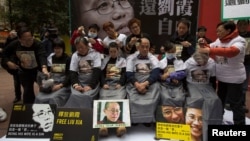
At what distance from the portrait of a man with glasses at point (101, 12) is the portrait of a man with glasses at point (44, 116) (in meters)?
2.47

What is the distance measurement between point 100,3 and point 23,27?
75.4 inches

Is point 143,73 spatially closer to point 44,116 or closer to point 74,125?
point 74,125

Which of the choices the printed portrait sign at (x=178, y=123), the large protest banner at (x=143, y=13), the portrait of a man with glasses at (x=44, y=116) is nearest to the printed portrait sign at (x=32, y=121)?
the portrait of a man with glasses at (x=44, y=116)

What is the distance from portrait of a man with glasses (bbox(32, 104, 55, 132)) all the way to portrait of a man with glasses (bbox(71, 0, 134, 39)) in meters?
2.47

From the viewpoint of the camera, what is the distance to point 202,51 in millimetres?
2988

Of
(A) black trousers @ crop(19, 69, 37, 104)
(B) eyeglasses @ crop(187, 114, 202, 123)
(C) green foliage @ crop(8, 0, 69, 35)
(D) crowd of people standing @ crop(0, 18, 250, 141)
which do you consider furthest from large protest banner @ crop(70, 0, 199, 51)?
(C) green foliage @ crop(8, 0, 69, 35)

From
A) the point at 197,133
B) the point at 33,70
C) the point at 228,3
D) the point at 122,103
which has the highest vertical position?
the point at 228,3

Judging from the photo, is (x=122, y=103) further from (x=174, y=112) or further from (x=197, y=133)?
(x=197, y=133)

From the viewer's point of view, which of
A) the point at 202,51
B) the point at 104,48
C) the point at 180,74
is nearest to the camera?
the point at 202,51

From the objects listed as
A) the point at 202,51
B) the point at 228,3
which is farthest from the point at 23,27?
the point at 228,3

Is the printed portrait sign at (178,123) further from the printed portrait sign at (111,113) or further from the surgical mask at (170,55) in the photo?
the surgical mask at (170,55)

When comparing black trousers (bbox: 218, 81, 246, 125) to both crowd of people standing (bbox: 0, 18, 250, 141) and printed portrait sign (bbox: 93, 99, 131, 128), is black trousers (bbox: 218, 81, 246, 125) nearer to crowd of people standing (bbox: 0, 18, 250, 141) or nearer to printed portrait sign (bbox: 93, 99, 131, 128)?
crowd of people standing (bbox: 0, 18, 250, 141)

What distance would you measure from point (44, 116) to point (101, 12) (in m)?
2.72

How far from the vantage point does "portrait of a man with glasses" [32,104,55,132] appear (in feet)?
9.86
